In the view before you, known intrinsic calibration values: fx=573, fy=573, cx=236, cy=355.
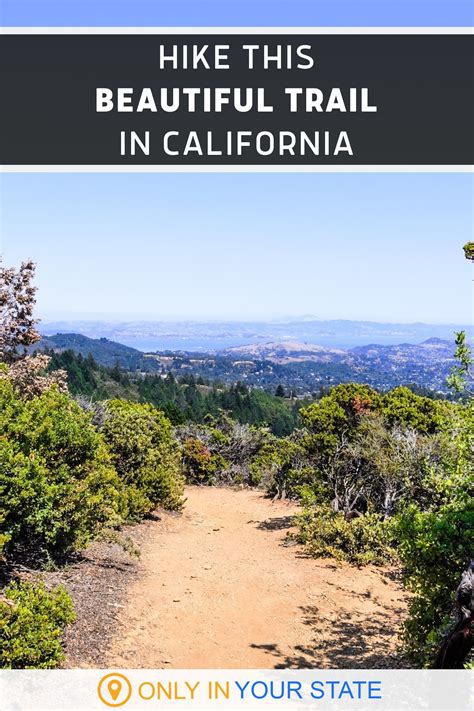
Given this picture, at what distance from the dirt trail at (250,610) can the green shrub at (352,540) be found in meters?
0.32

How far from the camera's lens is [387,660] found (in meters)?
8.20

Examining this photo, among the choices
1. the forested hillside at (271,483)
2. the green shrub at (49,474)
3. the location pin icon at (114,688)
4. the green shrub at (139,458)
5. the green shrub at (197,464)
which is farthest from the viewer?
the green shrub at (197,464)

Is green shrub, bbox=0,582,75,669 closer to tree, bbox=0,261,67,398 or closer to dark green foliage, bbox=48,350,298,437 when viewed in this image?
tree, bbox=0,261,67,398

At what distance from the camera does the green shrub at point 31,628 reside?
5.86 m

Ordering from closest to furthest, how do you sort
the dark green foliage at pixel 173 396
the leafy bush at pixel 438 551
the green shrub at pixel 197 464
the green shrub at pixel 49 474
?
1. the leafy bush at pixel 438 551
2. the green shrub at pixel 49 474
3. the green shrub at pixel 197 464
4. the dark green foliage at pixel 173 396

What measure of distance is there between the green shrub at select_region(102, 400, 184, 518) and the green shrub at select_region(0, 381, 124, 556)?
4726mm

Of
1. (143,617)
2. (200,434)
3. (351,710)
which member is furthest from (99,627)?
(200,434)

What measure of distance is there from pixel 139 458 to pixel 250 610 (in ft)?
22.3

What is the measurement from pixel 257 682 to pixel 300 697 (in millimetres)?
642

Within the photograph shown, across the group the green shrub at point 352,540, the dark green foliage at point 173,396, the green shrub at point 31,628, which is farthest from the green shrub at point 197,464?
the dark green foliage at point 173,396

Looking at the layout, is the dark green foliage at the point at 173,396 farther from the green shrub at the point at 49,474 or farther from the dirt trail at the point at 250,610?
the green shrub at the point at 49,474

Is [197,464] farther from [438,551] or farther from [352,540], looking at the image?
[438,551]

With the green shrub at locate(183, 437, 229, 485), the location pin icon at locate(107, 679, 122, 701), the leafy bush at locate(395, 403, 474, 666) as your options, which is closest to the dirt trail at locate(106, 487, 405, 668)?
the location pin icon at locate(107, 679, 122, 701)

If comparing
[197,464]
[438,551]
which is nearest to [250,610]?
[438,551]
